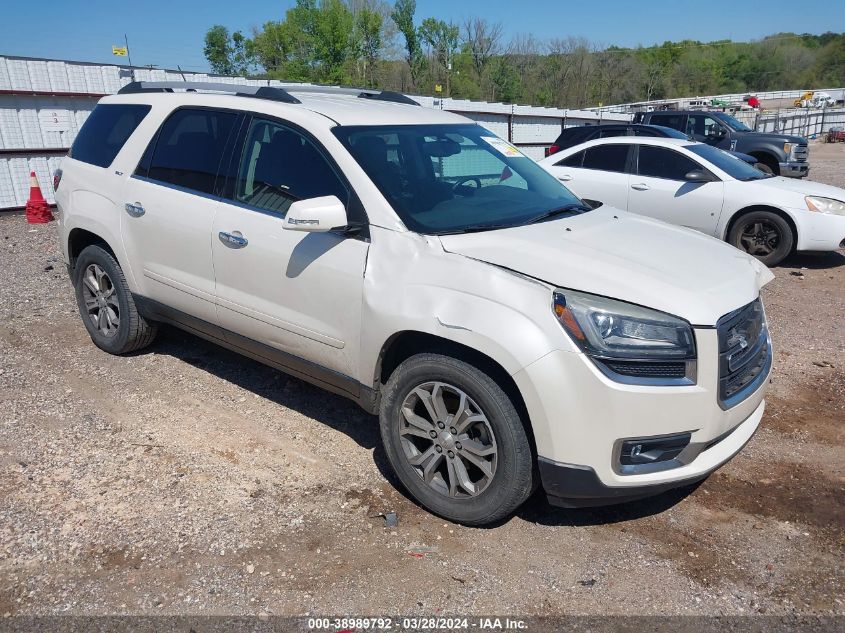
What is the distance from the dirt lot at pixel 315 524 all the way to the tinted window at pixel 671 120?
14.9 meters

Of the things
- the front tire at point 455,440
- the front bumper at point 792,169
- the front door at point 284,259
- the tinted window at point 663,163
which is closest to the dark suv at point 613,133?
the tinted window at point 663,163

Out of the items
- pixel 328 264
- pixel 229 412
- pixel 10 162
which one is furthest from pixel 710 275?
pixel 10 162

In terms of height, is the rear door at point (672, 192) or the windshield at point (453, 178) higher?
the windshield at point (453, 178)

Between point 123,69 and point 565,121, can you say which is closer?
point 123,69

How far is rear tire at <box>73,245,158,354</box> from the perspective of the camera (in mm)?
4895

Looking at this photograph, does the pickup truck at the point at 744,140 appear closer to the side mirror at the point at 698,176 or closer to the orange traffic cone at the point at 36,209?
the side mirror at the point at 698,176

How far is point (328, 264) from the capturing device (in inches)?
136

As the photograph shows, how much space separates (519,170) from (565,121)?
66.7 feet

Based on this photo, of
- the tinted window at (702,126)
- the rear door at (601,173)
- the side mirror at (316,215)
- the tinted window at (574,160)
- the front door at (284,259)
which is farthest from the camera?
the tinted window at (702,126)

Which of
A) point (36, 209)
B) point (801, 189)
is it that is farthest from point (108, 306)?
point (801, 189)

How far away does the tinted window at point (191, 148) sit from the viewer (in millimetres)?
4129

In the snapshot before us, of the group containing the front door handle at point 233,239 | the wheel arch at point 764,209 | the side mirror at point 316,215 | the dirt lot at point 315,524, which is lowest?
the dirt lot at point 315,524

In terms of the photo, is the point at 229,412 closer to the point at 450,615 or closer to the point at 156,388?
the point at 156,388

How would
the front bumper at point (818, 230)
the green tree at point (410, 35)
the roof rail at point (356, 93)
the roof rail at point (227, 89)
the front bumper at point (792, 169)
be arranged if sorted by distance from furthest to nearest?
the green tree at point (410, 35) → the front bumper at point (792, 169) → the front bumper at point (818, 230) → the roof rail at point (356, 93) → the roof rail at point (227, 89)
